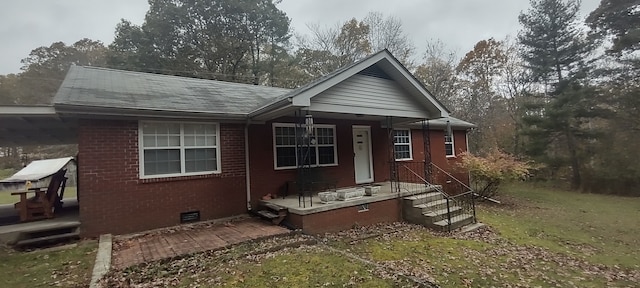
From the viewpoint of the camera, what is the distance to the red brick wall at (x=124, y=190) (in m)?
6.20

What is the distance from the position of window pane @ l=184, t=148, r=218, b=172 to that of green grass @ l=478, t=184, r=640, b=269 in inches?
300

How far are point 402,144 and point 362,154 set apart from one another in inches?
91.0

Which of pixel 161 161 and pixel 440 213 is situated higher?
pixel 161 161

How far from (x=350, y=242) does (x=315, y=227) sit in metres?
0.85

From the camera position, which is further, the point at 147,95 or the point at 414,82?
the point at 414,82

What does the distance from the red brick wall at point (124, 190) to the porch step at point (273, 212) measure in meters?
1.05

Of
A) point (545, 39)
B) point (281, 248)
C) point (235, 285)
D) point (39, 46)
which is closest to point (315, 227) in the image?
point (281, 248)

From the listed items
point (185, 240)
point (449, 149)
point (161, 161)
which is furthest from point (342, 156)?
point (449, 149)

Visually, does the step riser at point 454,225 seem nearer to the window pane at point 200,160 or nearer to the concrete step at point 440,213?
the concrete step at point 440,213

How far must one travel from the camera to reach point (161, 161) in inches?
278

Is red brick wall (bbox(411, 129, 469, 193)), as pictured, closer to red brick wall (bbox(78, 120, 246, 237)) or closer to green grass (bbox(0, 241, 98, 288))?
red brick wall (bbox(78, 120, 246, 237))

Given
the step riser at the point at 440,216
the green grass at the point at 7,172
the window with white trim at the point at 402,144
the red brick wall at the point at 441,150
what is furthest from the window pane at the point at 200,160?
the green grass at the point at 7,172

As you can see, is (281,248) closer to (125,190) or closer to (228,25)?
(125,190)

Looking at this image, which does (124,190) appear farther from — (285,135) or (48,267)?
(285,135)
